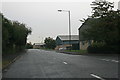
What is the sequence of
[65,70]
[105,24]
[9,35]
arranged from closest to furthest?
[65,70] < [9,35] < [105,24]

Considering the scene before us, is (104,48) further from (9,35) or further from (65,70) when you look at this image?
(65,70)

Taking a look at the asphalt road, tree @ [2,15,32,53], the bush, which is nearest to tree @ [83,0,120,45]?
the bush

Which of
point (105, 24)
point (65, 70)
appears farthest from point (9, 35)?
point (65, 70)

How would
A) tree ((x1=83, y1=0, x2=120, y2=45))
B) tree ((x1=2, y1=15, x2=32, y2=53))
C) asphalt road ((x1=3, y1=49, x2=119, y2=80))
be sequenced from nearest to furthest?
asphalt road ((x1=3, y1=49, x2=119, y2=80)), tree ((x1=2, y1=15, x2=32, y2=53)), tree ((x1=83, y1=0, x2=120, y2=45))

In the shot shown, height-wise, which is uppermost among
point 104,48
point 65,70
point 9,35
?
point 9,35

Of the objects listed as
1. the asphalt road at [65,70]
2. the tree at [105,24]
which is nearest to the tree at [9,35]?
the asphalt road at [65,70]

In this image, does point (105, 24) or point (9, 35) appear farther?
point (105, 24)

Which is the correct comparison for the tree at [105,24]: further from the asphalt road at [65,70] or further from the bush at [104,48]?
the asphalt road at [65,70]

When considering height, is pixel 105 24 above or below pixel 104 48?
above

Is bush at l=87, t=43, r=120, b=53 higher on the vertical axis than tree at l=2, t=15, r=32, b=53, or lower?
lower

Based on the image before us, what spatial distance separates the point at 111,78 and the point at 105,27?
96.5 ft

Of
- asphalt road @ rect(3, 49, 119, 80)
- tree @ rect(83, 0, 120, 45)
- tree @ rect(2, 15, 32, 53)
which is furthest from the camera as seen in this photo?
tree @ rect(83, 0, 120, 45)

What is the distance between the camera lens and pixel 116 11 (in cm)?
4031

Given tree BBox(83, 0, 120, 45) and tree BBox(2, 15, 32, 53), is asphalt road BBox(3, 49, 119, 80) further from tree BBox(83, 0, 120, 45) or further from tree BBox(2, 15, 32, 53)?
tree BBox(83, 0, 120, 45)
